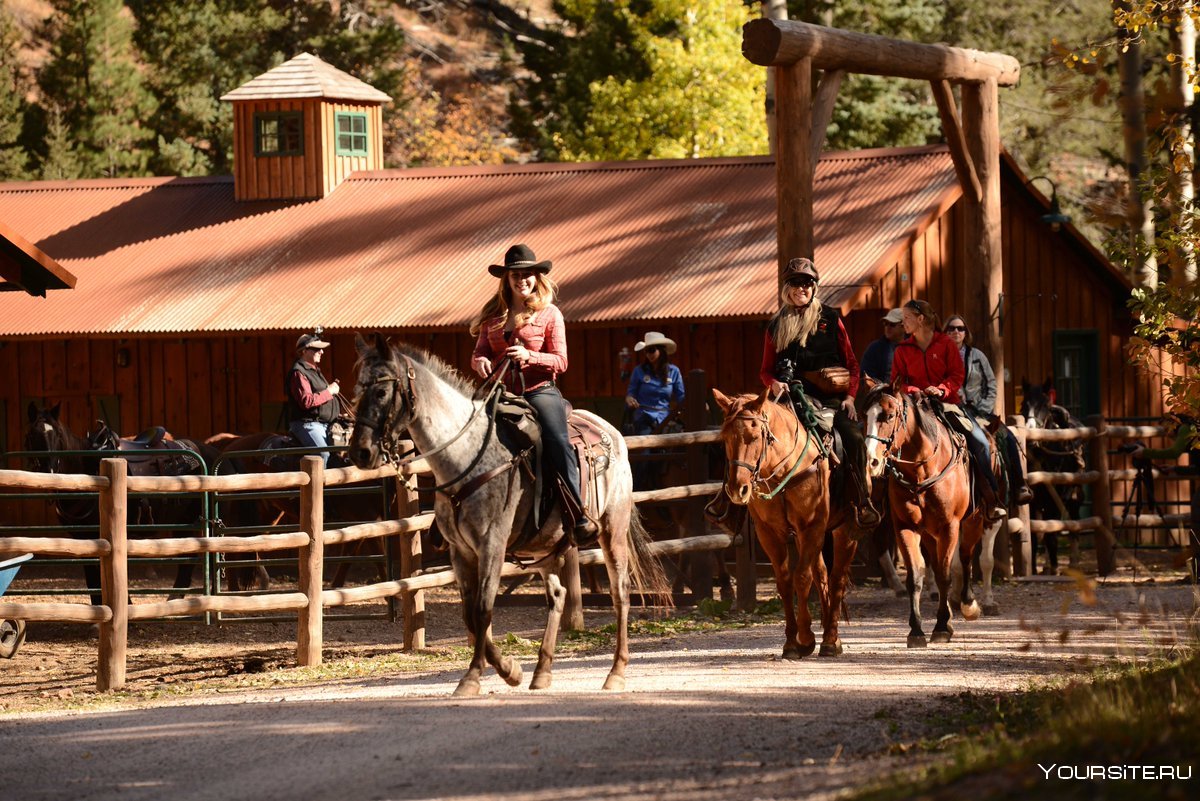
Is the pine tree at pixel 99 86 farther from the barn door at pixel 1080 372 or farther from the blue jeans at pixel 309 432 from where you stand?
the blue jeans at pixel 309 432

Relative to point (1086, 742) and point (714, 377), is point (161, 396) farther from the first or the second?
point (1086, 742)

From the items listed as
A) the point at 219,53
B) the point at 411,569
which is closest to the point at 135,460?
the point at 411,569

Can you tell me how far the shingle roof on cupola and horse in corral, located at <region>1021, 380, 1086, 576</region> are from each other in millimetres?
13570

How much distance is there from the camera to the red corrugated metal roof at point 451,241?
22.9m

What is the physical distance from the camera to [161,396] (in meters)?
25.8

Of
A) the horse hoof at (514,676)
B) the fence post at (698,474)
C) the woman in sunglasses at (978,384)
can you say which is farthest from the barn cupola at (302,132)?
the horse hoof at (514,676)

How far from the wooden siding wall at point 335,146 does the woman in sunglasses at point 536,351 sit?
18317 mm

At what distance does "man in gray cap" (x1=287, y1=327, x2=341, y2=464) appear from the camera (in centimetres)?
1836

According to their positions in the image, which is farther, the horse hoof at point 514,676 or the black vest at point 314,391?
the black vest at point 314,391

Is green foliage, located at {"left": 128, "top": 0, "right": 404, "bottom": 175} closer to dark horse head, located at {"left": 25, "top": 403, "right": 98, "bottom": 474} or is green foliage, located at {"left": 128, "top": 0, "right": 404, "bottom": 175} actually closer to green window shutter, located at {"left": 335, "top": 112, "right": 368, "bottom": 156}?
green window shutter, located at {"left": 335, "top": 112, "right": 368, "bottom": 156}

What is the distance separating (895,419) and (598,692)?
3581 mm

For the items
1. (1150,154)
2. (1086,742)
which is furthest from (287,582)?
(1086,742)

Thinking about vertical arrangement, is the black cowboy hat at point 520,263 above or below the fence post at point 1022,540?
above

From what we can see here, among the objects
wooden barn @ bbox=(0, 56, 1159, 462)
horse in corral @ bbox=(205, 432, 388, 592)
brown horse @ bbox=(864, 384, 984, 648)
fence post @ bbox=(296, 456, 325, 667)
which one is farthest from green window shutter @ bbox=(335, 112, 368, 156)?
brown horse @ bbox=(864, 384, 984, 648)
